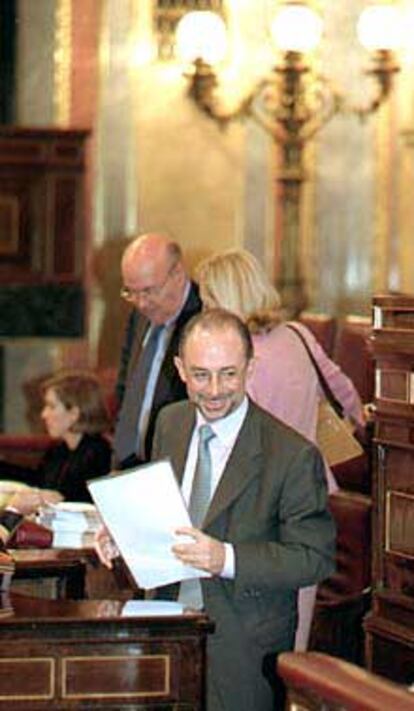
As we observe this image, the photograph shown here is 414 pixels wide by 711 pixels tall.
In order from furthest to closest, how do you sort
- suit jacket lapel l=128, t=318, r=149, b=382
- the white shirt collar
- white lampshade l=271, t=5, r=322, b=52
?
white lampshade l=271, t=5, r=322, b=52
suit jacket lapel l=128, t=318, r=149, b=382
the white shirt collar

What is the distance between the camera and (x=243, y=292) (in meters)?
6.32

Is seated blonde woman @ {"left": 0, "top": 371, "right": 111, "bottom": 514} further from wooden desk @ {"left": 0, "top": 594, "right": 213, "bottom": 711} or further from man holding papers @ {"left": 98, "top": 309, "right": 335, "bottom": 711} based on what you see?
wooden desk @ {"left": 0, "top": 594, "right": 213, "bottom": 711}

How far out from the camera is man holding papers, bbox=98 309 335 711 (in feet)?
16.5

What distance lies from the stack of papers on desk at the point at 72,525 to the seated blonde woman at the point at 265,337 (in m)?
0.59

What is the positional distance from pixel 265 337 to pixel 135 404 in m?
1.04

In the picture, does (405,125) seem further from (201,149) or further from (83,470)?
(83,470)

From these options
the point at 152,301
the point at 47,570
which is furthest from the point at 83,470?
the point at 47,570

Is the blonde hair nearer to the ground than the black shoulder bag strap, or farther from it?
farther from it

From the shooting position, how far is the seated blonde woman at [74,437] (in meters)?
8.05

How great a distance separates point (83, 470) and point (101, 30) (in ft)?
17.9

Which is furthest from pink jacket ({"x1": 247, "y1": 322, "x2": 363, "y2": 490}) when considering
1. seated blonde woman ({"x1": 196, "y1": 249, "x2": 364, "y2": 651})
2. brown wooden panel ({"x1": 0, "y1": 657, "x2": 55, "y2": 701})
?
brown wooden panel ({"x1": 0, "y1": 657, "x2": 55, "y2": 701})

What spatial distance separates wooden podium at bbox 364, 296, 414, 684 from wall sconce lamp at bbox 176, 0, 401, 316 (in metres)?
6.20

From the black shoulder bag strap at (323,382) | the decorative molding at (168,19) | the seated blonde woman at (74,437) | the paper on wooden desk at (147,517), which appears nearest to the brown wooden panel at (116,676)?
the paper on wooden desk at (147,517)

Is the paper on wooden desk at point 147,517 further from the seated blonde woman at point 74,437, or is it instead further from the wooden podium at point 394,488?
the seated blonde woman at point 74,437
